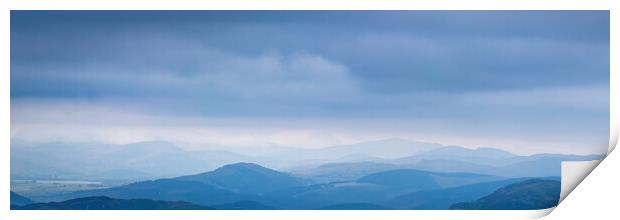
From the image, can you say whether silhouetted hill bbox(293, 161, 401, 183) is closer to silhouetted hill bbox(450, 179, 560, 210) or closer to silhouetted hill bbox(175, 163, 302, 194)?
silhouetted hill bbox(175, 163, 302, 194)

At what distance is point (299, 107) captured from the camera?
746 cm

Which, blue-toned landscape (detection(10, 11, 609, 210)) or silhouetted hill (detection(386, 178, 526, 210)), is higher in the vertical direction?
blue-toned landscape (detection(10, 11, 609, 210))

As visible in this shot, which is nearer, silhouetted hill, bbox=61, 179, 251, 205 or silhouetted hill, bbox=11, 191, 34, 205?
silhouetted hill, bbox=11, 191, 34, 205

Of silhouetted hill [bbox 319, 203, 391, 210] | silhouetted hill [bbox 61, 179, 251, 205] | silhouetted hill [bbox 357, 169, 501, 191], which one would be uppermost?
silhouetted hill [bbox 357, 169, 501, 191]

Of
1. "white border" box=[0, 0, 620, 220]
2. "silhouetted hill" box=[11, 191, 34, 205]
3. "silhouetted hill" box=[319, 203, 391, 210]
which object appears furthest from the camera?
"silhouetted hill" box=[319, 203, 391, 210]

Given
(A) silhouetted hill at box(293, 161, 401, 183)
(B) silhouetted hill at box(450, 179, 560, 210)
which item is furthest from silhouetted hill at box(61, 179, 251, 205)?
(B) silhouetted hill at box(450, 179, 560, 210)

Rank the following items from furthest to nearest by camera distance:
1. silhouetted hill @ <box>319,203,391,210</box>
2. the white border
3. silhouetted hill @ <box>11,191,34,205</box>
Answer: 1. silhouetted hill @ <box>319,203,391,210</box>
2. silhouetted hill @ <box>11,191,34,205</box>
3. the white border

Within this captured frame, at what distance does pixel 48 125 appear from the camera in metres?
7.38

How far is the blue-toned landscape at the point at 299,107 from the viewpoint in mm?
7340

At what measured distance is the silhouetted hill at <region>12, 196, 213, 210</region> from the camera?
24.5 feet

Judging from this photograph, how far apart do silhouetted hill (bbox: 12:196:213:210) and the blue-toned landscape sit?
13mm
